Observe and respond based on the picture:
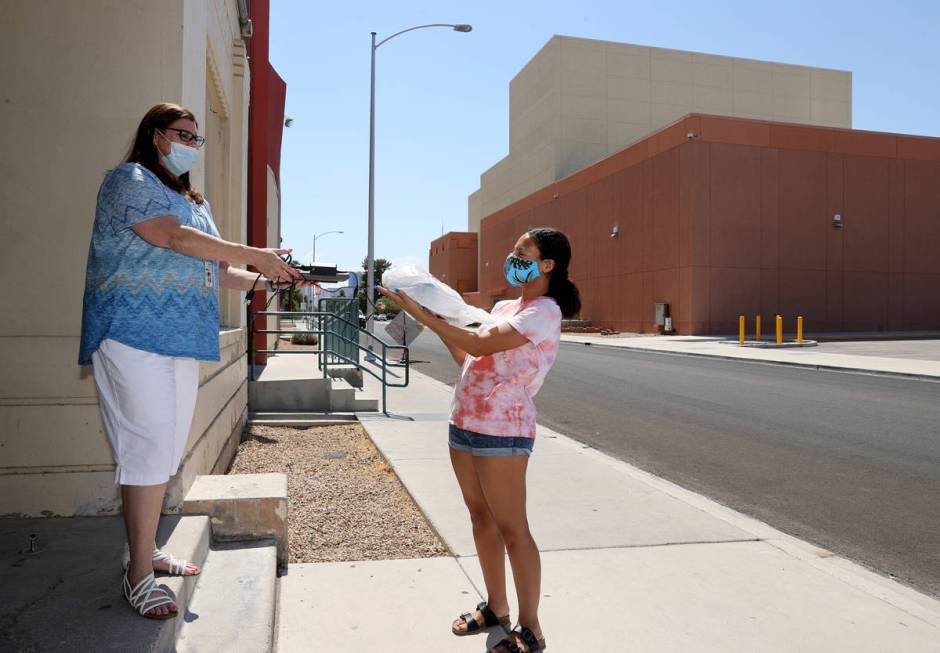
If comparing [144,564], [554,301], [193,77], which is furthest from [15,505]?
[554,301]

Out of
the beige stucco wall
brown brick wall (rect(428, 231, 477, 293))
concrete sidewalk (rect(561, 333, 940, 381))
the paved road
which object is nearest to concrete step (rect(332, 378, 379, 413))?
the paved road

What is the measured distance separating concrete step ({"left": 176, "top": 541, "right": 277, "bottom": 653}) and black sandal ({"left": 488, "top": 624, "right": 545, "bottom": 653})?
0.89m

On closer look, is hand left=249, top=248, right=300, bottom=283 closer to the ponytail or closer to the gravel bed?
the ponytail

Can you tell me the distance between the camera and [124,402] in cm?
255

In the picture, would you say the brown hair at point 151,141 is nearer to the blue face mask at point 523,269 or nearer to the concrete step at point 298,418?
the blue face mask at point 523,269

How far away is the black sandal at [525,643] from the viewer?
9.71 feet

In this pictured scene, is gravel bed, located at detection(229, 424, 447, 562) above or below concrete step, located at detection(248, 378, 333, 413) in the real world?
below

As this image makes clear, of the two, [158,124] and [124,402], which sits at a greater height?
[158,124]

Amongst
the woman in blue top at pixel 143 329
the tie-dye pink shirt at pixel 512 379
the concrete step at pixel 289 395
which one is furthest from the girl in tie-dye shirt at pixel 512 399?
the concrete step at pixel 289 395

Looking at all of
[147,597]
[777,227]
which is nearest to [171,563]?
[147,597]

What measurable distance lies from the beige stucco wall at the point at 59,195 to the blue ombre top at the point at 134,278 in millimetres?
1317

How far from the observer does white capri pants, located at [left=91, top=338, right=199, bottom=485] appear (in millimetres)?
2547

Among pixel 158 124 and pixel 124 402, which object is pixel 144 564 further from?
pixel 158 124

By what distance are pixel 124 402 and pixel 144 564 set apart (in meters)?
0.57
